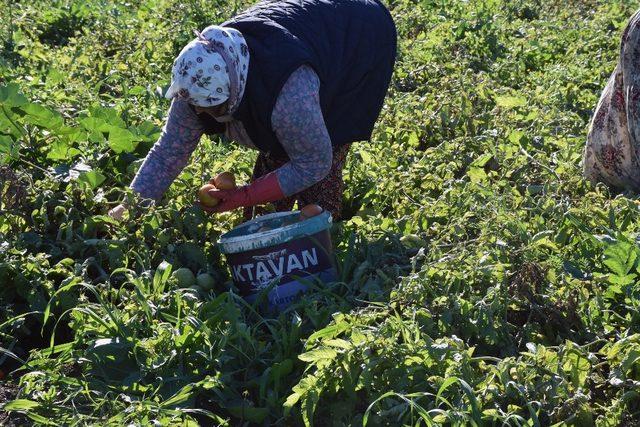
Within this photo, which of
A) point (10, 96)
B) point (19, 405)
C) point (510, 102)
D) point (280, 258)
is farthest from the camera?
point (510, 102)

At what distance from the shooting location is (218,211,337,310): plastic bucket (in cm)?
344

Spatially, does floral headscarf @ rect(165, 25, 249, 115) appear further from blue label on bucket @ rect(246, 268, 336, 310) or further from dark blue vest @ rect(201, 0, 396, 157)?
blue label on bucket @ rect(246, 268, 336, 310)

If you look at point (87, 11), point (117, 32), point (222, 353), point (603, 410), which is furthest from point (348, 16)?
point (87, 11)

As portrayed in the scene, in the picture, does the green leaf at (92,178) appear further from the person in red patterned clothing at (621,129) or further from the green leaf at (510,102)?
the green leaf at (510,102)

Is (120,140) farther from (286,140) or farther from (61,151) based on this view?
(286,140)

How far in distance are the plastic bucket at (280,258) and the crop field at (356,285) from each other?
96mm

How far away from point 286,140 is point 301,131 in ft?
0.24

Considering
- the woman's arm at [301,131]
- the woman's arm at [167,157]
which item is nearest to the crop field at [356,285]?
the woman's arm at [167,157]

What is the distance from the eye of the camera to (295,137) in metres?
3.52

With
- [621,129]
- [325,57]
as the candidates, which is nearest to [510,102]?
[621,129]

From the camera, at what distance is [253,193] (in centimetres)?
363

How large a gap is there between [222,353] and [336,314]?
0.35 m

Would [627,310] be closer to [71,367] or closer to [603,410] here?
[603,410]

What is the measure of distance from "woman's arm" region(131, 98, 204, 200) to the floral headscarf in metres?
0.33
